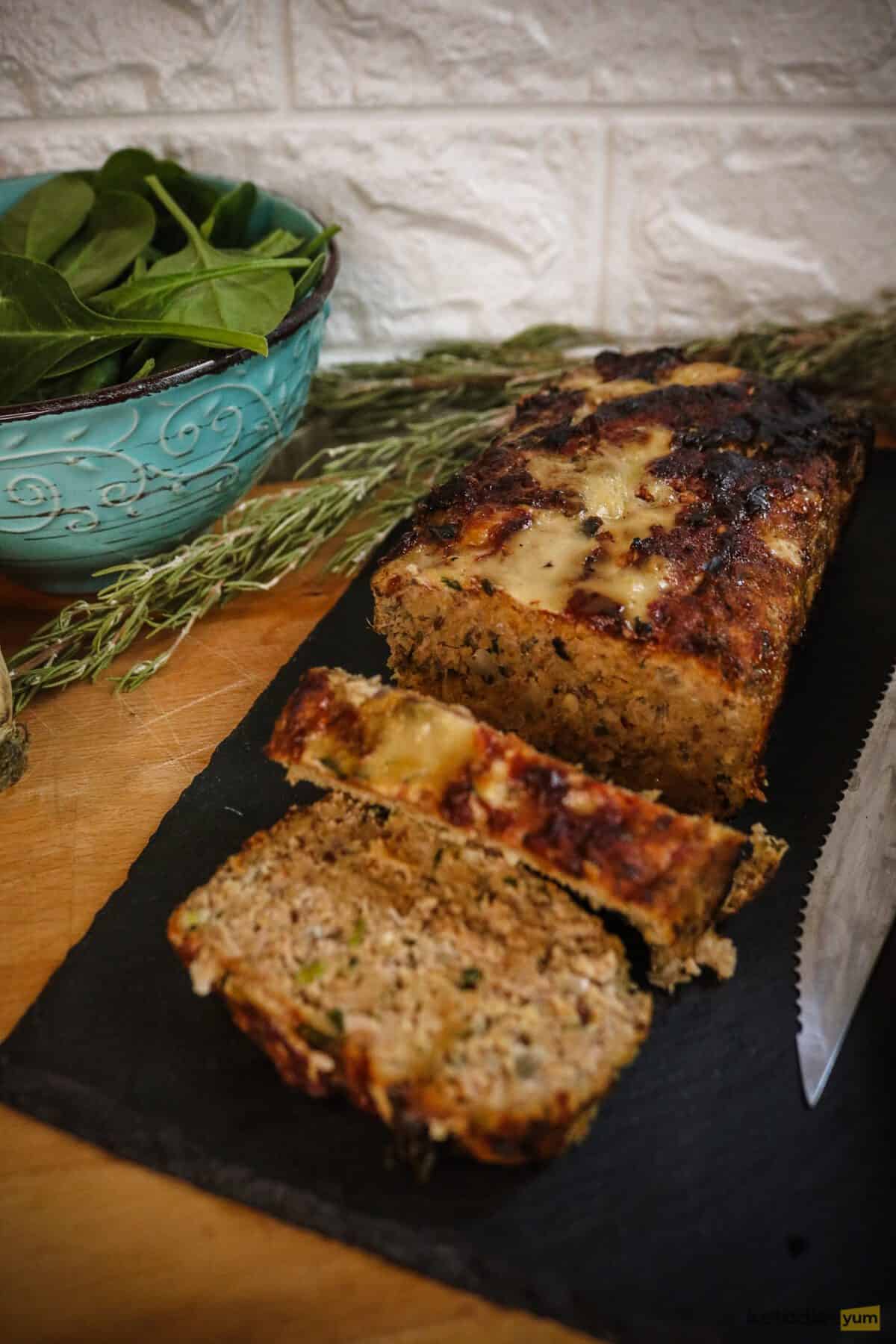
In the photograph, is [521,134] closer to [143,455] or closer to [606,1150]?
[143,455]

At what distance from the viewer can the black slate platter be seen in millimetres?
1819

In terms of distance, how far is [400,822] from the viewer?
2420 mm

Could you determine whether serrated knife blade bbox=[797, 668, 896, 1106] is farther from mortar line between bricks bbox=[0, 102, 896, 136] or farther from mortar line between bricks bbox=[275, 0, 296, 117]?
mortar line between bricks bbox=[275, 0, 296, 117]

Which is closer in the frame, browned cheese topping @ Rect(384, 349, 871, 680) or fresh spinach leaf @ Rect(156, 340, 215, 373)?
browned cheese topping @ Rect(384, 349, 871, 680)

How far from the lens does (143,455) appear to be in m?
3.10

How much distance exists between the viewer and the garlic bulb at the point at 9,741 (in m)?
2.80

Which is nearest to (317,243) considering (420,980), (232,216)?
(232,216)

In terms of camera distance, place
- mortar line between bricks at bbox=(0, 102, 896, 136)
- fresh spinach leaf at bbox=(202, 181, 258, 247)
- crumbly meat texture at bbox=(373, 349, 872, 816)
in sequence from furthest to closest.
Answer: mortar line between bricks at bbox=(0, 102, 896, 136)
fresh spinach leaf at bbox=(202, 181, 258, 247)
crumbly meat texture at bbox=(373, 349, 872, 816)

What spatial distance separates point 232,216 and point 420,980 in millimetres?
2812

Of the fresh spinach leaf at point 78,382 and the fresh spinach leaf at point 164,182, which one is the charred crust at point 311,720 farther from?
the fresh spinach leaf at point 164,182

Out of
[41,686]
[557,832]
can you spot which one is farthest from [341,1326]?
[41,686]

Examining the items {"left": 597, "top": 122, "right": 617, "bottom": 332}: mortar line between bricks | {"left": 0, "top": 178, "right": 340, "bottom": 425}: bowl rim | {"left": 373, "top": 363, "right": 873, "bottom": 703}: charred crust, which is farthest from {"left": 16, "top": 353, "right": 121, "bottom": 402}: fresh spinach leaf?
{"left": 597, "top": 122, "right": 617, "bottom": 332}: mortar line between bricks

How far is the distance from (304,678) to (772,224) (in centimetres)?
293

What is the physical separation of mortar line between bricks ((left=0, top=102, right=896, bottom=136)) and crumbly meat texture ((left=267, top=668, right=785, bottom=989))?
257 centimetres
